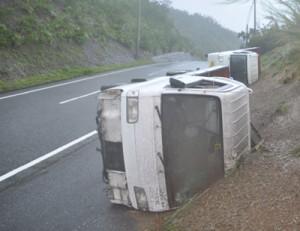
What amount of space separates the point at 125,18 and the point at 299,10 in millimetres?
30199

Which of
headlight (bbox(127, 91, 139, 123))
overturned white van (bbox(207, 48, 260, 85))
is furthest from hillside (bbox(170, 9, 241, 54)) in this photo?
headlight (bbox(127, 91, 139, 123))

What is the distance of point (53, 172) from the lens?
599 centimetres

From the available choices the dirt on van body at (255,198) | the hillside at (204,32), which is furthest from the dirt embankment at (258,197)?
the hillside at (204,32)

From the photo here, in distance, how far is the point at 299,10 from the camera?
4.91 meters

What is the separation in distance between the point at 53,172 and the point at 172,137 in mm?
2591

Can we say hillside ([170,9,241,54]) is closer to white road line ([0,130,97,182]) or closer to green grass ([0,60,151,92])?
green grass ([0,60,151,92])

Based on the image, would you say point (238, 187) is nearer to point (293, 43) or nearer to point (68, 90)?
point (293, 43)

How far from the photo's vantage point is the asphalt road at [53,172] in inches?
180

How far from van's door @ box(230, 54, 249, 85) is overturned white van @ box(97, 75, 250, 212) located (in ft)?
31.3

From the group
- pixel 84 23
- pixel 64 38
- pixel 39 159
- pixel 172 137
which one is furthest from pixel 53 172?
pixel 84 23

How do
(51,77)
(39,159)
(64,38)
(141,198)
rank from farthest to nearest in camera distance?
(64,38) → (51,77) → (39,159) → (141,198)

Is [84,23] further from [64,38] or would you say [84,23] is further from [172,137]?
[172,137]

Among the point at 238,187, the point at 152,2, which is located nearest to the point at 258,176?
the point at 238,187

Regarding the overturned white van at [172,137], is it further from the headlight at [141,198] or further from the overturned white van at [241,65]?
the overturned white van at [241,65]
